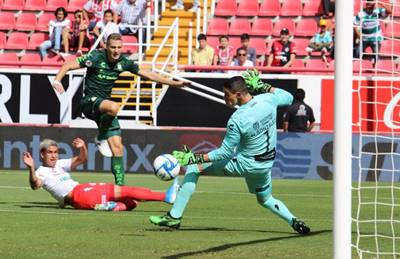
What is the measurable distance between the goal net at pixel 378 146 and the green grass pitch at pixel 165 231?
1.14ft

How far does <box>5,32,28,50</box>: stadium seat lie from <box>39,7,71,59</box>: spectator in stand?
1343 millimetres

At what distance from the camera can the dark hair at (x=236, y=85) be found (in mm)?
12328

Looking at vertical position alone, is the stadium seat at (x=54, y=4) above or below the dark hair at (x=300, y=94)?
above

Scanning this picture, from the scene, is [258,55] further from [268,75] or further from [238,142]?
[238,142]

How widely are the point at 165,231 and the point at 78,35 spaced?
1746 cm

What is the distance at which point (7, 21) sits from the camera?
3206 centimetres

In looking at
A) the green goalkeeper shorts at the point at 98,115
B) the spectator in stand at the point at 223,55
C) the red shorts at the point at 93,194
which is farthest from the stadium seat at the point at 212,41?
the red shorts at the point at 93,194

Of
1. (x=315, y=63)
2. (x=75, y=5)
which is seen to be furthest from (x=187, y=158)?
(x=75, y=5)

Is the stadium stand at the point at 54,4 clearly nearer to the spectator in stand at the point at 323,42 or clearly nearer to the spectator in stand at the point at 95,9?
the spectator in stand at the point at 95,9

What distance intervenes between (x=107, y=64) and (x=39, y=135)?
9.33 m

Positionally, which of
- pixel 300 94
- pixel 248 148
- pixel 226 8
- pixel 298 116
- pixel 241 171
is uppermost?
pixel 226 8

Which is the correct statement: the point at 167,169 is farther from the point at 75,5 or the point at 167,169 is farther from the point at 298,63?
the point at 75,5

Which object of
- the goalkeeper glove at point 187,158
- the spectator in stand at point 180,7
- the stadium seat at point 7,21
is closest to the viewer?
the goalkeeper glove at point 187,158

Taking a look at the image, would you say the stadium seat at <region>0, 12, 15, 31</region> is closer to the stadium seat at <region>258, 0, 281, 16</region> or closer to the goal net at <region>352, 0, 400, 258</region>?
the stadium seat at <region>258, 0, 281, 16</region>
